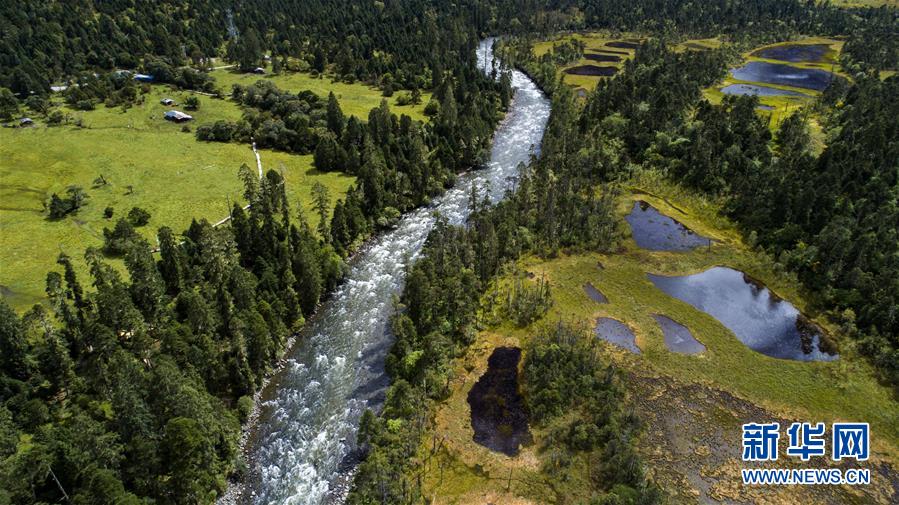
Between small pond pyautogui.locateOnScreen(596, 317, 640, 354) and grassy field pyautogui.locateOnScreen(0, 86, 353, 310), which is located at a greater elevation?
grassy field pyautogui.locateOnScreen(0, 86, 353, 310)

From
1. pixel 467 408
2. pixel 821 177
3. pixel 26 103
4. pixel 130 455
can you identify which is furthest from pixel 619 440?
pixel 26 103

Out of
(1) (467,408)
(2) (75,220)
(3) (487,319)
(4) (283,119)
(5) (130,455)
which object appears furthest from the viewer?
(4) (283,119)

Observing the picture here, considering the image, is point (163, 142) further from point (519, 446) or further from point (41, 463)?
point (519, 446)

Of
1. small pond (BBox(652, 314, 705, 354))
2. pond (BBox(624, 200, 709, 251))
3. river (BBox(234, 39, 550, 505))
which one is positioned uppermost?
pond (BBox(624, 200, 709, 251))

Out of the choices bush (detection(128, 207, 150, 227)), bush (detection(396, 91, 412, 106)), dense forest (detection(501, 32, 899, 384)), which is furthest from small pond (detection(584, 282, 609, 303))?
bush (detection(396, 91, 412, 106))

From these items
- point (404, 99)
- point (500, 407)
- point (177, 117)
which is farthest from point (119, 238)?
point (404, 99)

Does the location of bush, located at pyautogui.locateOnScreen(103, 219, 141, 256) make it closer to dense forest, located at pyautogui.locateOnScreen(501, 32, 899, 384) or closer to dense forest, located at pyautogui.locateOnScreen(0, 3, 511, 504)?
dense forest, located at pyautogui.locateOnScreen(0, 3, 511, 504)
